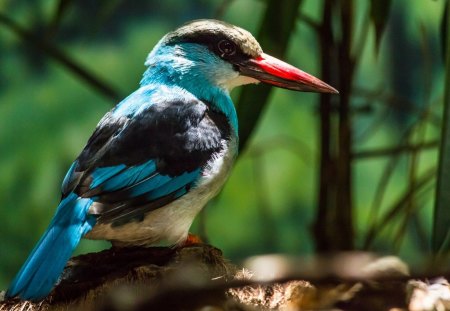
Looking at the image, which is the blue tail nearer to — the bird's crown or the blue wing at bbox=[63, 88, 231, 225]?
the blue wing at bbox=[63, 88, 231, 225]

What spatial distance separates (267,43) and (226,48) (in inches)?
10.2

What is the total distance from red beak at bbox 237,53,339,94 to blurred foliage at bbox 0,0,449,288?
0.98 m

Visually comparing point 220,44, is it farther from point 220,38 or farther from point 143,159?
point 143,159

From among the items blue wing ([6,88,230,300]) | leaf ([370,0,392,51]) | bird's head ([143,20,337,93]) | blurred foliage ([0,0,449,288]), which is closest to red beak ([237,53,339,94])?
bird's head ([143,20,337,93])

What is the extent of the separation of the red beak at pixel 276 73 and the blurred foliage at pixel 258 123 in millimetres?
984

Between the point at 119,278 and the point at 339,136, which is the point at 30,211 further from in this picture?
the point at 119,278

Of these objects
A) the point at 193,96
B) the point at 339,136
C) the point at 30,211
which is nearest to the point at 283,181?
the point at 339,136

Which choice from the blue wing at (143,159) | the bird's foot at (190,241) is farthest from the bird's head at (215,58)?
the bird's foot at (190,241)

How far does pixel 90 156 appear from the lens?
5.30 ft

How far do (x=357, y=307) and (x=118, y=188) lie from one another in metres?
0.62

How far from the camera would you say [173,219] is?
1637 millimetres

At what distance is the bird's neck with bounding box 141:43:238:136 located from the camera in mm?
1798

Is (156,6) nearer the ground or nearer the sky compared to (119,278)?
nearer the sky

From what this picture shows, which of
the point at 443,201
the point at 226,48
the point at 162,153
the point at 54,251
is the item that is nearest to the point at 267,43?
the point at 226,48
